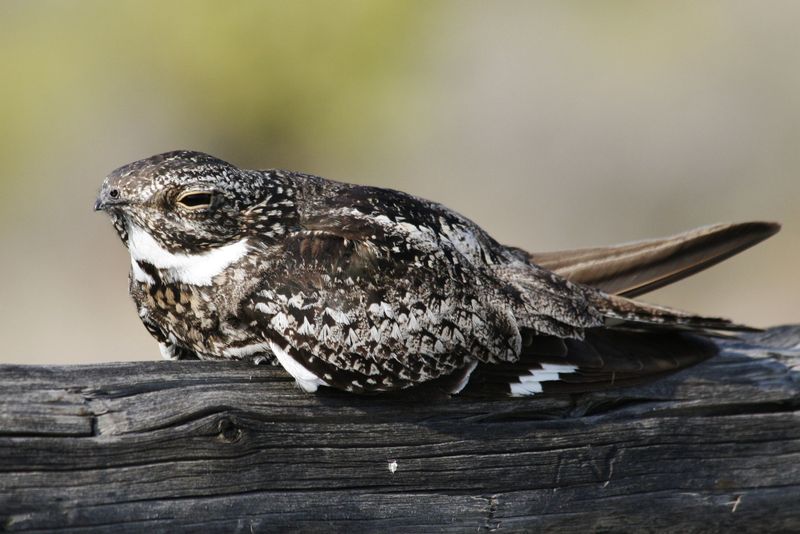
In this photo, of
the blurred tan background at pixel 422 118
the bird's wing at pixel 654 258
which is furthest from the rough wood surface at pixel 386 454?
the blurred tan background at pixel 422 118

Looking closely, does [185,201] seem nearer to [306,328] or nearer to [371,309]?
[306,328]

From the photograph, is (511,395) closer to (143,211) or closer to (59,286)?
(143,211)

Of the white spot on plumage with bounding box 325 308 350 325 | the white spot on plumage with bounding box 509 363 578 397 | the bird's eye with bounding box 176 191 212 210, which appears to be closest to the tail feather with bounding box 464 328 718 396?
the white spot on plumage with bounding box 509 363 578 397

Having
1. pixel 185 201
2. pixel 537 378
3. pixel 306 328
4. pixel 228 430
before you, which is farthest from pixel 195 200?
pixel 537 378

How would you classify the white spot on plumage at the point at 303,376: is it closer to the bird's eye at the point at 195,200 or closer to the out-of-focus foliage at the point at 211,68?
the bird's eye at the point at 195,200

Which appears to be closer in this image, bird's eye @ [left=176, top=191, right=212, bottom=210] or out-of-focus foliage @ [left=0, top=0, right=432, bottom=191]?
bird's eye @ [left=176, top=191, right=212, bottom=210]

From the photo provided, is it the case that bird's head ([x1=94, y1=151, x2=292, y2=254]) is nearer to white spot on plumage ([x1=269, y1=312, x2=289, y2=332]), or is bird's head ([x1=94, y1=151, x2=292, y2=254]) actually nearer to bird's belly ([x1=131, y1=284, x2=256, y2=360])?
bird's belly ([x1=131, y1=284, x2=256, y2=360])

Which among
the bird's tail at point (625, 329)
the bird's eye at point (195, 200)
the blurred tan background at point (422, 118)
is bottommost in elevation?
the bird's tail at point (625, 329)
